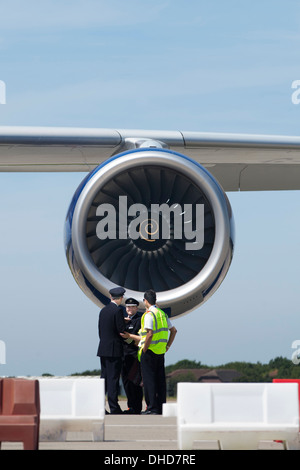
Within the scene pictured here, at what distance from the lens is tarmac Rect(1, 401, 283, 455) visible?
7.72 meters

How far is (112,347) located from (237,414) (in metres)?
3.67

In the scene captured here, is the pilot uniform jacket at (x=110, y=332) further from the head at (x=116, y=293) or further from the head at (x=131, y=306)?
the head at (x=116, y=293)

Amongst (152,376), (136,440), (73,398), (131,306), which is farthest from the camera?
(152,376)

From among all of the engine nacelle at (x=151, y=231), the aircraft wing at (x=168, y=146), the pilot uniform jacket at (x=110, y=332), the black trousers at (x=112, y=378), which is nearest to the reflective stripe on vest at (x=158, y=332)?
the engine nacelle at (x=151, y=231)

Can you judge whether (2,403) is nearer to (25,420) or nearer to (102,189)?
(25,420)

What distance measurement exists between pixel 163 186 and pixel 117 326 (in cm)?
161

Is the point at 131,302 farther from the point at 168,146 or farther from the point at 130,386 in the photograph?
the point at 168,146

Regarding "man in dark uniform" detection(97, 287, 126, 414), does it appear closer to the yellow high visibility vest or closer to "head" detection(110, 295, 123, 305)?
"head" detection(110, 295, 123, 305)

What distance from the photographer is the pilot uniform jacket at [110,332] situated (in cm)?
1112

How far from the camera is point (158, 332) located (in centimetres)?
1097

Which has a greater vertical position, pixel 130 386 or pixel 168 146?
pixel 168 146

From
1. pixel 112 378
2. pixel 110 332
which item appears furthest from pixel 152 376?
pixel 110 332

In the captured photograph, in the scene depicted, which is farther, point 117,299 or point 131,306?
point 131,306
